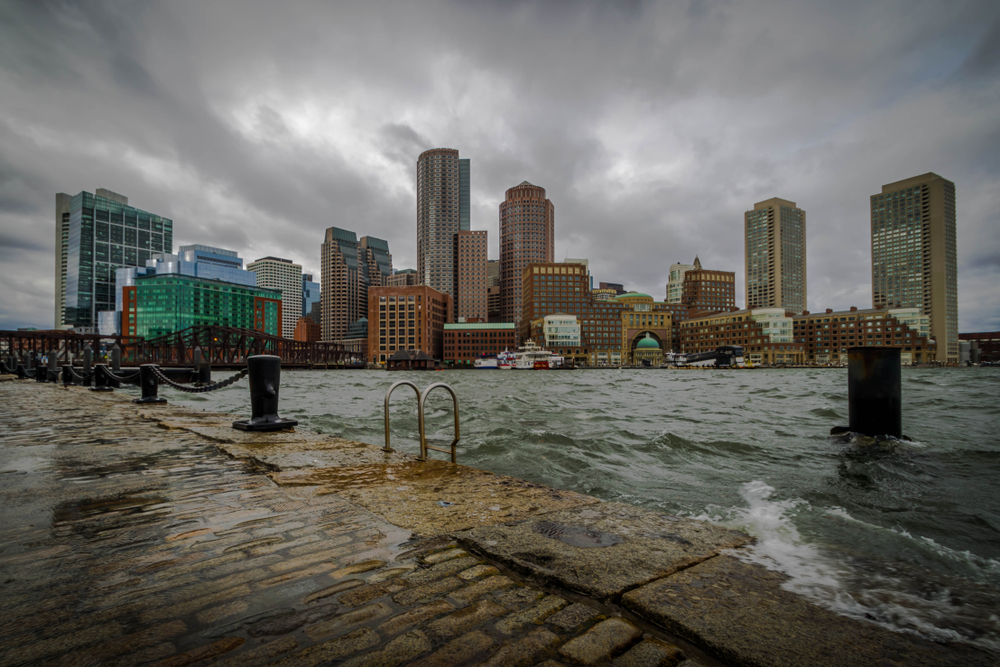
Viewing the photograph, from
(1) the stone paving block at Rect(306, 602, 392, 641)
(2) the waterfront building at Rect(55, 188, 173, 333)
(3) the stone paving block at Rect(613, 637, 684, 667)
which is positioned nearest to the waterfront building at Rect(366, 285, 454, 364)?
(2) the waterfront building at Rect(55, 188, 173, 333)

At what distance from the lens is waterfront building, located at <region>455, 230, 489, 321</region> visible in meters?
188

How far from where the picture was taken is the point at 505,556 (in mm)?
2486

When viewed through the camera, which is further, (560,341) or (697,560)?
(560,341)

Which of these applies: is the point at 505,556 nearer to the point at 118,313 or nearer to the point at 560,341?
the point at 560,341

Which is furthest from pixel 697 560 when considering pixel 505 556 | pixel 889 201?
pixel 889 201

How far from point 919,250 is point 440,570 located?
755 feet

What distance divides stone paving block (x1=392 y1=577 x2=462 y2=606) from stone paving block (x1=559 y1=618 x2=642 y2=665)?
68 centimetres

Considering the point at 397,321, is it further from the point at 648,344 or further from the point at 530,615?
the point at 530,615

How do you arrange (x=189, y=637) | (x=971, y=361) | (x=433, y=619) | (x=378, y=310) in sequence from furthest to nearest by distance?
(x=378, y=310)
(x=971, y=361)
(x=433, y=619)
(x=189, y=637)

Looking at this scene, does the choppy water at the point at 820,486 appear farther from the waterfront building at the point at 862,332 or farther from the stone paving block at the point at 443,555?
the waterfront building at the point at 862,332

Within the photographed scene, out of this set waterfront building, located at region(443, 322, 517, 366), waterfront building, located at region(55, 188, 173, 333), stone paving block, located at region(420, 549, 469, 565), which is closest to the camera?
stone paving block, located at region(420, 549, 469, 565)

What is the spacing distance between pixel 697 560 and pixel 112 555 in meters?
3.37

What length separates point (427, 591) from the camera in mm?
2154

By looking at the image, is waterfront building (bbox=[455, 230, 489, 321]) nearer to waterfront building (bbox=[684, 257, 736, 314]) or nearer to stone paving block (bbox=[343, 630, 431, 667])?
waterfront building (bbox=[684, 257, 736, 314])
